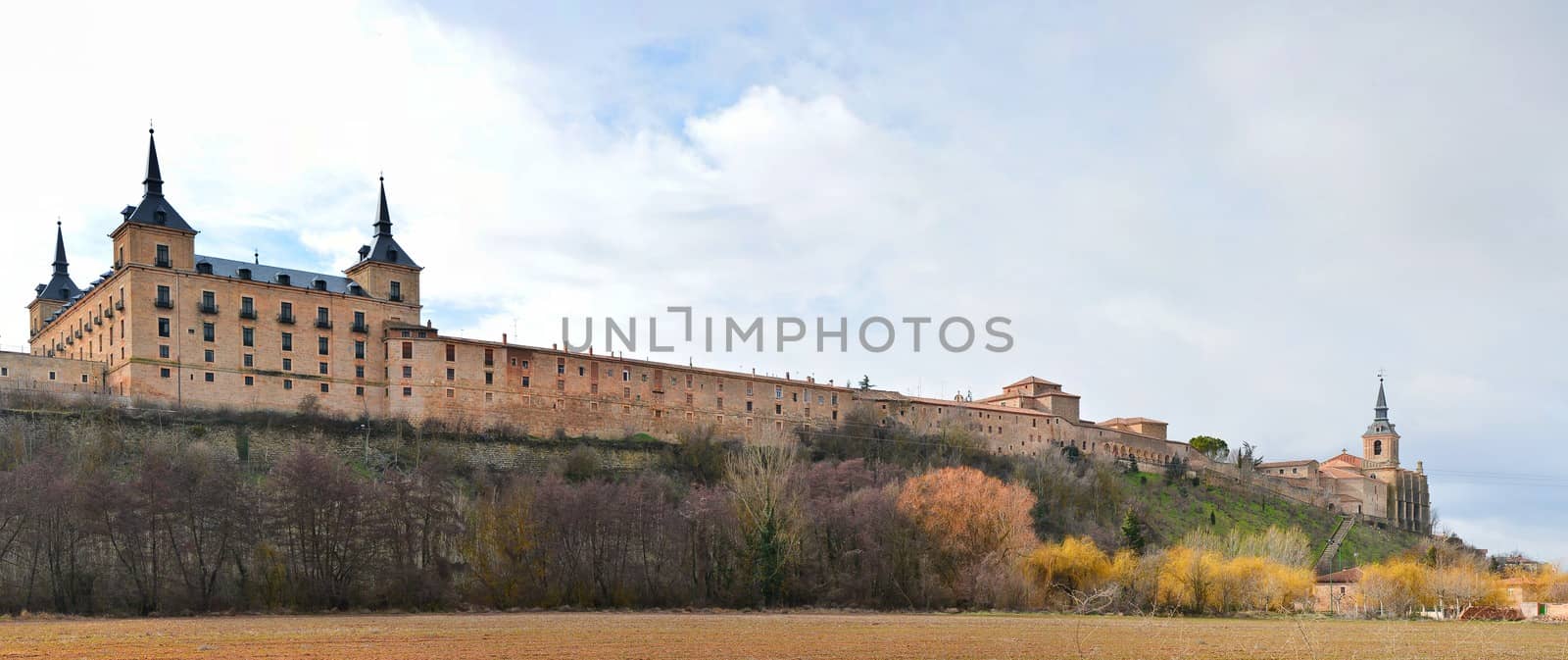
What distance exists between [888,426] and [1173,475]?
96.7ft

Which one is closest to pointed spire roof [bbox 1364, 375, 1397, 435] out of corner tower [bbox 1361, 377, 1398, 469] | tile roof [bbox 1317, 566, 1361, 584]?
corner tower [bbox 1361, 377, 1398, 469]

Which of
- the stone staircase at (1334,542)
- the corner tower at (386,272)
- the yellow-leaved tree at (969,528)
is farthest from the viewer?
the stone staircase at (1334,542)

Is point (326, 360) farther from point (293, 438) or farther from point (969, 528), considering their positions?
point (969, 528)

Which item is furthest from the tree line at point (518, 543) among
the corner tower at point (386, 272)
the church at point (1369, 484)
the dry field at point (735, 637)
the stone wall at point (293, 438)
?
the church at point (1369, 484)

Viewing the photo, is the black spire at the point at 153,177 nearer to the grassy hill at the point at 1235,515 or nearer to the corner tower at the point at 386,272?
the corner tower at the point at 386,272

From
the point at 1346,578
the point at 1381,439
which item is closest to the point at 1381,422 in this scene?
the point at 1381,439

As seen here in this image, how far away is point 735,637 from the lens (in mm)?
37594

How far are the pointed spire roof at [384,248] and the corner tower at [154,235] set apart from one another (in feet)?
35.5

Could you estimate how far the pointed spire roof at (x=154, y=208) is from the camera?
73562 mm

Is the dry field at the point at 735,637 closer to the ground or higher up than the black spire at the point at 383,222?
closer to the ground

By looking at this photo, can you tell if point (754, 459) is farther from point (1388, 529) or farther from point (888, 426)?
point (1388, 529)

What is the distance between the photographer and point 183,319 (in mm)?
73438

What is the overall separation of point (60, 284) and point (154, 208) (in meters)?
21.9

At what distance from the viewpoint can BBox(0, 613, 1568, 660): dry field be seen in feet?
105
